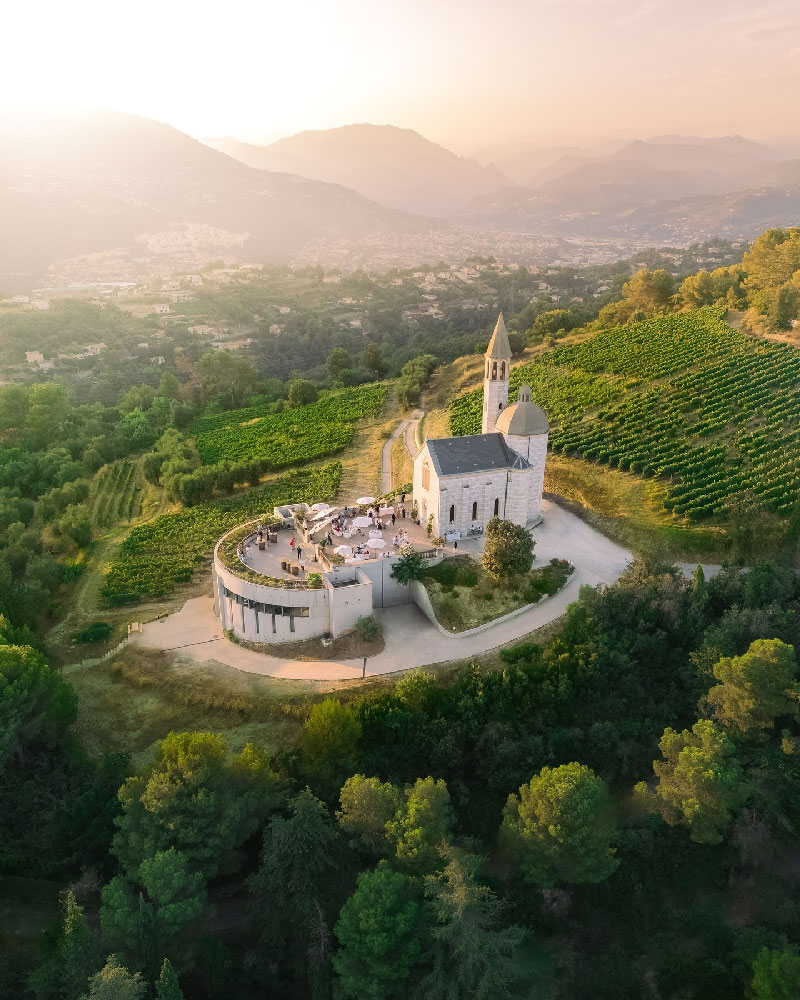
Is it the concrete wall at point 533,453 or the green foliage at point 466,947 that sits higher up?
the concrete wall at point 533,453

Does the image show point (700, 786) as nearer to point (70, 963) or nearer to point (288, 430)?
point (70, 963)

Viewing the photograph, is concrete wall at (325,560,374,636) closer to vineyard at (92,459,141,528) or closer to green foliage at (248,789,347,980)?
green foliage at (248,789,347,980)

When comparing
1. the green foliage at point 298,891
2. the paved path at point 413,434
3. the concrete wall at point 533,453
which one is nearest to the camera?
the green foliage at point 298,891

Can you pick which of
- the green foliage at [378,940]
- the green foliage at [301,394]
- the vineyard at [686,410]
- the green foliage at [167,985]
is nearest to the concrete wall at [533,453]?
the vineyard at [686,410]

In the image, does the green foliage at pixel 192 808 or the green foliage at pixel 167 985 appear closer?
the green foliage at pixel 167 985

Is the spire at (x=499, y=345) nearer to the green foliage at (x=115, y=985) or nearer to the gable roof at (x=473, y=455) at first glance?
the gable roof at (x=473, y=455)

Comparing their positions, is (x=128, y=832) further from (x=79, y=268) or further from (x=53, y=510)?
(x=79, y=268)

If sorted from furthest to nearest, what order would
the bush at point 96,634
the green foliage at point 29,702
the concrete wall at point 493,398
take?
the concrete wall at point 493,398
the bush at point 96,634
the green foliage at point 29,702
